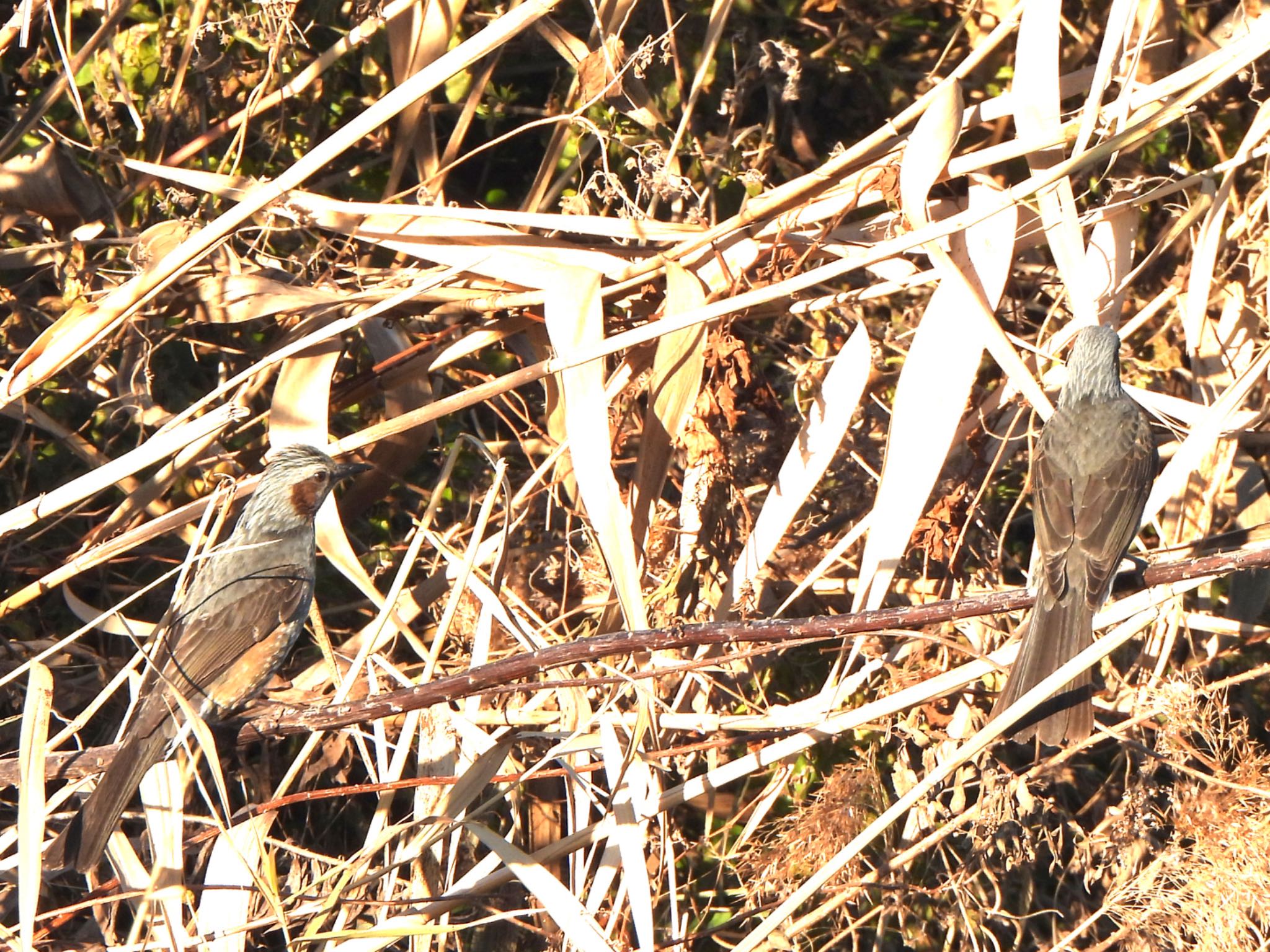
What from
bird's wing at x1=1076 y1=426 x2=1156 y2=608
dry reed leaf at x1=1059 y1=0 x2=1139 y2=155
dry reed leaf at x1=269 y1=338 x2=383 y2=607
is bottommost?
bird's wing at x1=1076 y1=426 x2=1156 y2=608

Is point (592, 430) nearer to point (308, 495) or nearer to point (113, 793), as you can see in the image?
point (308, 495)

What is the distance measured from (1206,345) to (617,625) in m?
2.22

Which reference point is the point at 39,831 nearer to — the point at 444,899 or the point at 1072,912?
the point at 444,899

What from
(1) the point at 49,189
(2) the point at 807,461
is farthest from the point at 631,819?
(1) the point at 49,189

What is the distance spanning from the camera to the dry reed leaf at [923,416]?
354cm

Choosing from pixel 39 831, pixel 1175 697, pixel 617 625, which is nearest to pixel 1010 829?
pixel 1175 697

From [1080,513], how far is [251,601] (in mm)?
2626

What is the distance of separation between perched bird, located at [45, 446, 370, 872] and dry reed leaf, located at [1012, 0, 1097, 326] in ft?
7.17

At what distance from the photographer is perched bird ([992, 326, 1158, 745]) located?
141 inches

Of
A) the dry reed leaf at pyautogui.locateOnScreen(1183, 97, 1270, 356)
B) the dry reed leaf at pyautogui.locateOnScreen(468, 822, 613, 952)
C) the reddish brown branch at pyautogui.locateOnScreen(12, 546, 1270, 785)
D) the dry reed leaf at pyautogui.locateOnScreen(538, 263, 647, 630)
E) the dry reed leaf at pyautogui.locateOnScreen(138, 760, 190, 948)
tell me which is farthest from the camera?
the dry reed leaf at pyautogui.locateOnScreen(1183, 97, 1270, 356)

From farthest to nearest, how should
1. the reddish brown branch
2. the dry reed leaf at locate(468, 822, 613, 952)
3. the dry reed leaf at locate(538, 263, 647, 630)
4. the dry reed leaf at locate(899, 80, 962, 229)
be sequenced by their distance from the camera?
1. the dry reed leaf at locate(899, 80, 962, 229)
2. the dry reed leaf at locate(538, 263, 647, 630)
3. the dry reed leaf at locate(468, 822, 613, 952)
4. the reddish brown branch

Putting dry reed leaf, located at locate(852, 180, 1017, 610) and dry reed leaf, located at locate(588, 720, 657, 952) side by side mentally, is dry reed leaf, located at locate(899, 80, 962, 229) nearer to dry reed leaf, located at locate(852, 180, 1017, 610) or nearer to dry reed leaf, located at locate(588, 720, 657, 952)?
dry reed leaf, located at locate(852, 180, 1017, 610)

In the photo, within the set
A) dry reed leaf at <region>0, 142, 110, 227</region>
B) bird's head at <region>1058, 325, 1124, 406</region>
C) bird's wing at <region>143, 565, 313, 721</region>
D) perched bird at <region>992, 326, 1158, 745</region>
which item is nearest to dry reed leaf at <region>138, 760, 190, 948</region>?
bird's wing at <region>143, 565, 313, 721</region>

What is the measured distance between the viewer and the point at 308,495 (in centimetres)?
394
